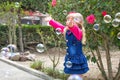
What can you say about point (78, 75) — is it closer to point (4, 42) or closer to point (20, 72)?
point (20, 72)

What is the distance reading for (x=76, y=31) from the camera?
6109 millimetres

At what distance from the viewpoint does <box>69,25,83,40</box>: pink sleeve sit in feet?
19.8

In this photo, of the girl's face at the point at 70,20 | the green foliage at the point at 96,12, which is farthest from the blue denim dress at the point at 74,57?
the green foliage at the point at 96,12

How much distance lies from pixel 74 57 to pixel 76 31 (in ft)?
2.08

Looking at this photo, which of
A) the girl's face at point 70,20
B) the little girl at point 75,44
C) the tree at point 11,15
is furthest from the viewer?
the tree at point 11,15

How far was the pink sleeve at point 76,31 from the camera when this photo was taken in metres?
6.05

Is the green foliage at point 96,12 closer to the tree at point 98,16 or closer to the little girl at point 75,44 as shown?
the tree at point 98,16

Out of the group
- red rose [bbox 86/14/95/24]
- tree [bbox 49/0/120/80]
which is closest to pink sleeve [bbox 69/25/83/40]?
tree [bbox 49/0/120/80]

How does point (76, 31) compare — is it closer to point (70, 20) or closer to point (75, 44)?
point (70, 20)

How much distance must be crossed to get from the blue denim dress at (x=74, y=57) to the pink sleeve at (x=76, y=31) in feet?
0.69

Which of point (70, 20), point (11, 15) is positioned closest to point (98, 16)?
point (70, 20)

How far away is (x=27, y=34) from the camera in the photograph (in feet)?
62.7

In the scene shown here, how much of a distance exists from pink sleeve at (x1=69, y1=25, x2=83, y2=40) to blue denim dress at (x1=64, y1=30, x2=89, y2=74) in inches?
8.3

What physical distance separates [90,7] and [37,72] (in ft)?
9.94
